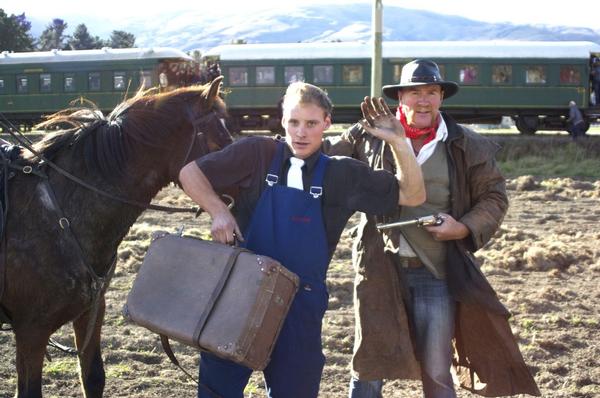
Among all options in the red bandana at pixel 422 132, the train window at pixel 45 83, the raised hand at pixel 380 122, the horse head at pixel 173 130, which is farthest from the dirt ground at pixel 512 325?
the train window at pixel 45 83

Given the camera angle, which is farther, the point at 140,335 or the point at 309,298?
the point at 140,335

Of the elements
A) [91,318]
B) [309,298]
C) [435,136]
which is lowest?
[91,318]

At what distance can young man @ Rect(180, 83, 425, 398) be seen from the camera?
298cm

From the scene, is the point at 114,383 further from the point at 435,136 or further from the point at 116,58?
the point at 116,58

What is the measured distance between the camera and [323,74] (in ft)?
77.2

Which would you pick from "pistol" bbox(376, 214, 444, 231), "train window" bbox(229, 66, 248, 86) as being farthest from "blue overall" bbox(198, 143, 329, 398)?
"train window" bbox(229, 66, 248, 86)

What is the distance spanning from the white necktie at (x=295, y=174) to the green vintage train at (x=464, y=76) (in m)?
19.8

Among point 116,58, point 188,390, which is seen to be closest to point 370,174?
point 188,390

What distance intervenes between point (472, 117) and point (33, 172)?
69.8 feet

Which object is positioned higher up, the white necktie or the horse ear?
the horse ear

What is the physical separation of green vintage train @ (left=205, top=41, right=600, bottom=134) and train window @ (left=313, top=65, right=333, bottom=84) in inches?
1.2

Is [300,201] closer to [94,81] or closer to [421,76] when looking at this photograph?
[421,76]

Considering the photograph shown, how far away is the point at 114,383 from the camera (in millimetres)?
4734

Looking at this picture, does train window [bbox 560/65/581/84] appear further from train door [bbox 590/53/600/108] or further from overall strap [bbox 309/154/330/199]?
overall strap [bbox 309/154/330/199]
